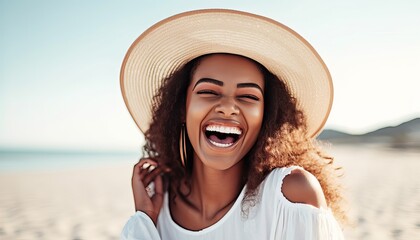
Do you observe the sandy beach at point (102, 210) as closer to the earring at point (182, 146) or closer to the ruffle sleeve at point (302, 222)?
the earring at point (182, 146)

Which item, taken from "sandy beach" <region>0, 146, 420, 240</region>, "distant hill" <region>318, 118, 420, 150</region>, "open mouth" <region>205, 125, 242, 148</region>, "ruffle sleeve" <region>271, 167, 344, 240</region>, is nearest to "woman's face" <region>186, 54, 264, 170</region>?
"open mouth" <region>205, 125, 242, 148</region>

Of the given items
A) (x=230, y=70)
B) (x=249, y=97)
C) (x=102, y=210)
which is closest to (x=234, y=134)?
(x=249, y=97)

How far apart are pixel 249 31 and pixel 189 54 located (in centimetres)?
47

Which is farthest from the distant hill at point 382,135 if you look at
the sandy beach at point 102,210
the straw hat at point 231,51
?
the straw hat at point 231,51

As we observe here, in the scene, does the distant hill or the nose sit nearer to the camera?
the nose

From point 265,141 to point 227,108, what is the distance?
309mm

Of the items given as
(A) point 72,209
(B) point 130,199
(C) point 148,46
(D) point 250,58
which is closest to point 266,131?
(D) point 250,58

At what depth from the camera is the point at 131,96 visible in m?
3.57

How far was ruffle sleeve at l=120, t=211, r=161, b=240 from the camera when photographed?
277 cm

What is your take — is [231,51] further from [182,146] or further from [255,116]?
[182,146]

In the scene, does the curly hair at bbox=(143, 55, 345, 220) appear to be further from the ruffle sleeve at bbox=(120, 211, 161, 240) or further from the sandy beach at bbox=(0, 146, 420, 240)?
the sandy beach at bbox=(0, 146, 420, 240)

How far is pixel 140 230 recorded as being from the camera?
2.79m

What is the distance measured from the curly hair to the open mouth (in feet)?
0.56

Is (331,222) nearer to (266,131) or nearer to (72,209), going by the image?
(266,131)
